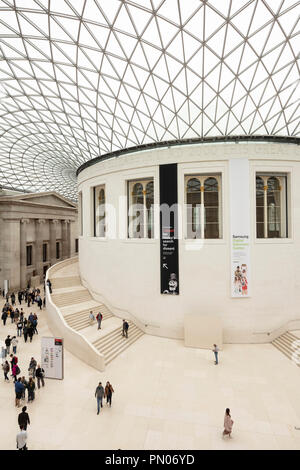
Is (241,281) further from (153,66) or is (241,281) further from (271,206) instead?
(153,66)

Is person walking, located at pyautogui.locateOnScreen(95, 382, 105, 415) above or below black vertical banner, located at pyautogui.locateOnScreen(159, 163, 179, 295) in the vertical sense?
below

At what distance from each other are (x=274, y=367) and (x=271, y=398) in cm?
334

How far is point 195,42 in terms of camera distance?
53.0ft

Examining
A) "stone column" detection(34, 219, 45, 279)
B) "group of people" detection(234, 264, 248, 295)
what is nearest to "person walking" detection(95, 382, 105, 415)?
"group of people" detection(234, 264, 248, 295)

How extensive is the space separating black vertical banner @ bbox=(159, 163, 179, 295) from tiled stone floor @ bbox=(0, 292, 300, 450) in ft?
16.2

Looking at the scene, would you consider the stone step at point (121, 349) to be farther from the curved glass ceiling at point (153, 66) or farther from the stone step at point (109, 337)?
the curved glass ceiling at point (153, 66)

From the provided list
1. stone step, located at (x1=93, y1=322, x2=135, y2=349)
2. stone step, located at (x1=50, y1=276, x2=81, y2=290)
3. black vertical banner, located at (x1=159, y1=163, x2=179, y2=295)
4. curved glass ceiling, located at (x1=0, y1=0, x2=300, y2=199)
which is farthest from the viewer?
stone step, located at (x1=50, y1=276, x2=81, y2=290)

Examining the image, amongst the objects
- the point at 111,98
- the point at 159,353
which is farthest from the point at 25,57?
the point at 159,353

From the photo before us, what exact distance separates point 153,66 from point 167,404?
20892mm

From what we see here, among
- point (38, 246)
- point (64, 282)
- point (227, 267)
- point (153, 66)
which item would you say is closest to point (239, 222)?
point (227, 267)

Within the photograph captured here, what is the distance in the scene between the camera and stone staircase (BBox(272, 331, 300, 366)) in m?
16.0

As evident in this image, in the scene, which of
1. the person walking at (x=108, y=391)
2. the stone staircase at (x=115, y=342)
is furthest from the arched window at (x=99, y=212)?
the person walking at (x=108, y=391)

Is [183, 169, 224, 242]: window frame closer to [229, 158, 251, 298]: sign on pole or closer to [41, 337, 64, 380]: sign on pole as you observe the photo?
[229, 158, 251, 298]: sign on pole
